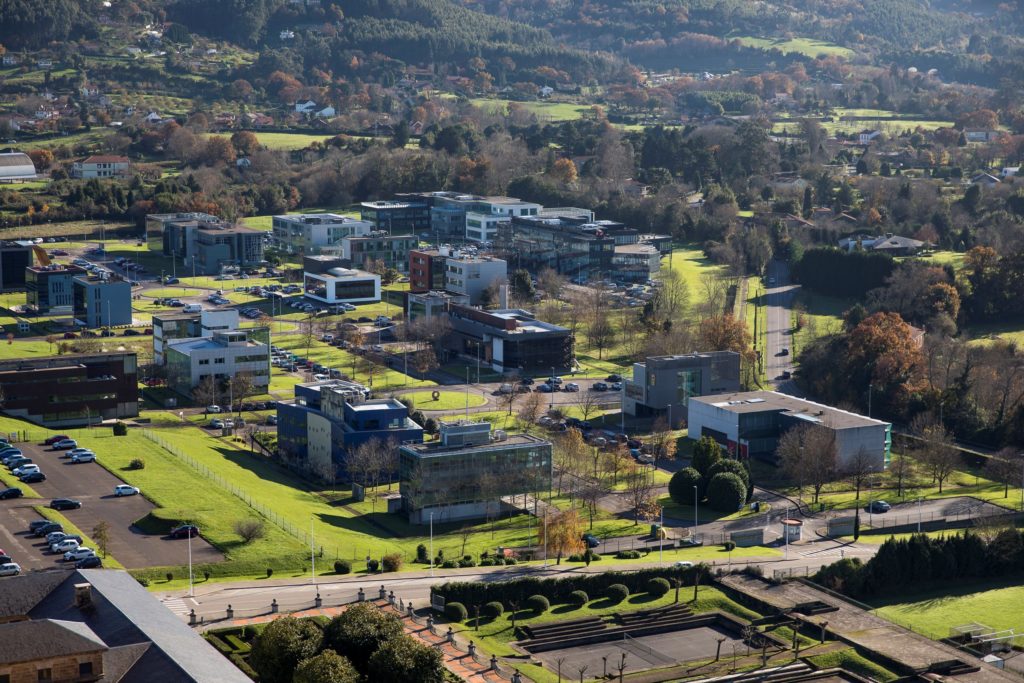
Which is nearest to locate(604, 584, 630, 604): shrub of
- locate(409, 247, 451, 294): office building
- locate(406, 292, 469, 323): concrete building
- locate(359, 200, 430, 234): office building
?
locate(406, 292, 469, 323): concrete building

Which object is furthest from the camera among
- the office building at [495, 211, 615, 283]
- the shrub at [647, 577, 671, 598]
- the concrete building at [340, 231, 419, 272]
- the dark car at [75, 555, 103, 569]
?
the concrete building at [340, 231, 419, 272]

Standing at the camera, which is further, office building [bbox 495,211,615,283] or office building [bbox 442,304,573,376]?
office building [bbox 495,211,615,283]

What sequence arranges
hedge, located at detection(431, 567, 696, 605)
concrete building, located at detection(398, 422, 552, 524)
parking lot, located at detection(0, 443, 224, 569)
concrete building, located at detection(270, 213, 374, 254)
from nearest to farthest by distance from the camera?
1. hedge, located at detection(431, 567, 696, 605)
2. parking lot, located at detection(0, 443, 224, 569)
3. concrete building, located at detection(398, 422, 552, 524)
4. concrete building, located at detection(270, 213, 374, 254)

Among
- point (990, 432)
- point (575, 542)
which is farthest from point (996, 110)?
point (575, 542)

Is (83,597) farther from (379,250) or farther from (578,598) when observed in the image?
(379,250)

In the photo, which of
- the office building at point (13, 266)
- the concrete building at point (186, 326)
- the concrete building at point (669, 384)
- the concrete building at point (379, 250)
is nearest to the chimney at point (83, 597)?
the concrete building at point (669, 384)

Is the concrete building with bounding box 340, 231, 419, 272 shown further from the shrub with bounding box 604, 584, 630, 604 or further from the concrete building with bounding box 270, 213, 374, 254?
the shrub with bounding box 604, 584, 630, 604

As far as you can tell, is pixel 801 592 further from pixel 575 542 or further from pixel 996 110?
pixel 996 110

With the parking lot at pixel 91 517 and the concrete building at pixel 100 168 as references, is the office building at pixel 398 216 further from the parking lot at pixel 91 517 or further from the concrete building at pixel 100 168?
the parking lot at pixel 91 517
